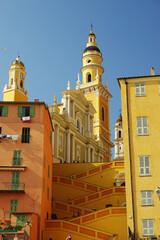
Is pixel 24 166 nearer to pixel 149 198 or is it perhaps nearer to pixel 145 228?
pixel 149 198

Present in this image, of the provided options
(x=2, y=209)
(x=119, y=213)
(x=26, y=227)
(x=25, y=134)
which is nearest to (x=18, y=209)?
(x=2, y=209)

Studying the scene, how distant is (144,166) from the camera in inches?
1320

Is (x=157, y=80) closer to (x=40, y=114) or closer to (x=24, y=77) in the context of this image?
(x=40, y=114)

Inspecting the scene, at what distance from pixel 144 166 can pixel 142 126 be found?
3.49m

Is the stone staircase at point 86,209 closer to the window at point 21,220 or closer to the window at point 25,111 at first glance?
the window at point 21,220

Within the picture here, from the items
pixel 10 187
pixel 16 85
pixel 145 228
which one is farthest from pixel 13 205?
pixel 16 85

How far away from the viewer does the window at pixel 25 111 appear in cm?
3750

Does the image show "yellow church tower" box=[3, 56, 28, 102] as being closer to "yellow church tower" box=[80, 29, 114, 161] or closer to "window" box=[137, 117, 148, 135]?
"yellow church tower" box=[80, 29, 114, 161]

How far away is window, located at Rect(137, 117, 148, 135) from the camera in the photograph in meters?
34.6

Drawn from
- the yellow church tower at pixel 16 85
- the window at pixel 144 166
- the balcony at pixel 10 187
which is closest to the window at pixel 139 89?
the window at pixel 144 166

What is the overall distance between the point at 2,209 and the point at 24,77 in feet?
151

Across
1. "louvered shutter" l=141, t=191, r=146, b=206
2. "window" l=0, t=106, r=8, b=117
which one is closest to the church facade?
"window" l=0, t=106, r=8, b=117

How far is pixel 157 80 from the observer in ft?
119

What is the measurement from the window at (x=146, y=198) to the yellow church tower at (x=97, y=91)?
44.7m
